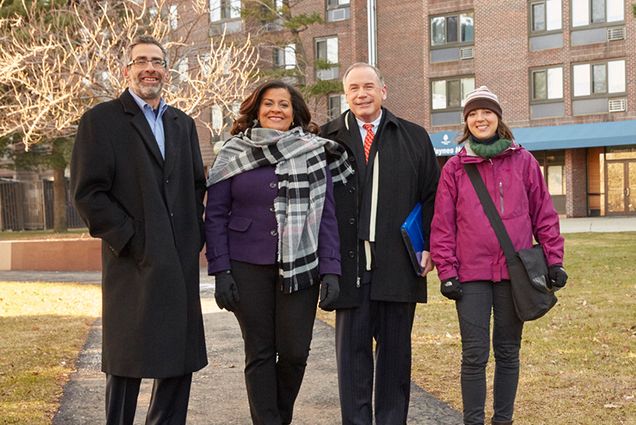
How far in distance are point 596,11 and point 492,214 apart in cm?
3143

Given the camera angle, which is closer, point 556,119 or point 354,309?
point 354,309

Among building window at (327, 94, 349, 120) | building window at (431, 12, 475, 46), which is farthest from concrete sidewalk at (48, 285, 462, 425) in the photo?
building window at (431, 12, 475, 46)

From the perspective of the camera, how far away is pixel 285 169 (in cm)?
442

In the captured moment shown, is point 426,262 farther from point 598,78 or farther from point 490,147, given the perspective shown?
point 598,78

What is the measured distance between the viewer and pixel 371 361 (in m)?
4.74

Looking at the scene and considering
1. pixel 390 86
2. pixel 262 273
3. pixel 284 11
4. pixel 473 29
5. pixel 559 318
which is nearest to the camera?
pixel 262 273

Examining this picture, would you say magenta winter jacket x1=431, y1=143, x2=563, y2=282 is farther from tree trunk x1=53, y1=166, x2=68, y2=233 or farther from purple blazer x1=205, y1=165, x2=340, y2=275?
tree trunk x1=53, y1=166, x2=68, y2=233

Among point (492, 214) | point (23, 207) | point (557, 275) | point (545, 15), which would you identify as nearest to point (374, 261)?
point (492, 214)

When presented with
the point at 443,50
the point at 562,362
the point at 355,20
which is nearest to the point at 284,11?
the point at 355,20

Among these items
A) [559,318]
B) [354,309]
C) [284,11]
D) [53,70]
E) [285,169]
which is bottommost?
[559,318]

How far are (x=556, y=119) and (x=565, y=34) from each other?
3610mm

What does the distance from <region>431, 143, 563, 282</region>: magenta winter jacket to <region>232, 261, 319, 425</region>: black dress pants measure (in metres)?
0.83

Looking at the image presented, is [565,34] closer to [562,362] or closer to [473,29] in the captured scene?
[473,29]

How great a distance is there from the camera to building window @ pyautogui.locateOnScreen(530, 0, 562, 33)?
33.7 meters
